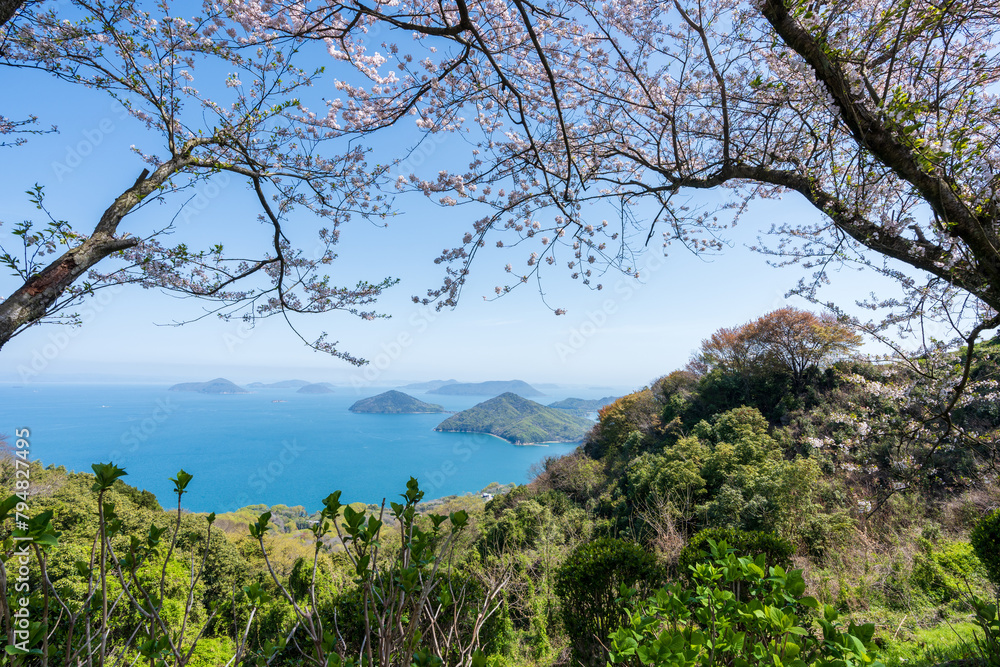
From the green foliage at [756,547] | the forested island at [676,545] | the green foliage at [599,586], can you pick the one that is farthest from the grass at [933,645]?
A: the green foliage at [599,586]

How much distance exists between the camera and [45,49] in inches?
100.0

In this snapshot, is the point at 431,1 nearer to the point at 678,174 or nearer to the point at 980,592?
the point at 678,174

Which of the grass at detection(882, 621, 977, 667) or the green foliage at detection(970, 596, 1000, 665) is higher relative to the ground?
the green foliage at detection(970, 596, 1000, 665)

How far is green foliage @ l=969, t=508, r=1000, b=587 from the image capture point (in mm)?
2867

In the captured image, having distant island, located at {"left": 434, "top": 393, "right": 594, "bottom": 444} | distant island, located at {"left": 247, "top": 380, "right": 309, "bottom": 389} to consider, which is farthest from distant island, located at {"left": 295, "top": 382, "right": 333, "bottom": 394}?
distant island, located at {"left": 434, "top": 393, "right": 594, "bottom": 444}

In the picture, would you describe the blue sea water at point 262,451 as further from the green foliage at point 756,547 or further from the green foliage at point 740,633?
the green foliage at point 740,633

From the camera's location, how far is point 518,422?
1921 inches

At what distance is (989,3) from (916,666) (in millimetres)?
3658

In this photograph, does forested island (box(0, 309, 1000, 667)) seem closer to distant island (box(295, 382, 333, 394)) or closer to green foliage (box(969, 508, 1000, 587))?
green foliage (box(969, 508, 1000, 587))

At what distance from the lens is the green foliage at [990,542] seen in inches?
113

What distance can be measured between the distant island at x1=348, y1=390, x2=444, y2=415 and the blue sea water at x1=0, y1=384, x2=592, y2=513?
351 centimetres

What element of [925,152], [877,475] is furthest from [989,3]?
[877,475]

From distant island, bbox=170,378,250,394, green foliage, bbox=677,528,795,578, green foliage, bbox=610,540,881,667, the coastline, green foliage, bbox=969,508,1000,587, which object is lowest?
the coastline

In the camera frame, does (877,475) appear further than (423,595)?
Yes
